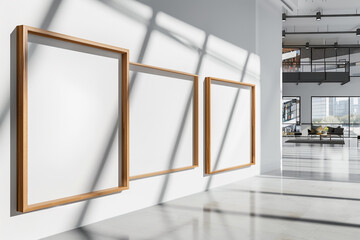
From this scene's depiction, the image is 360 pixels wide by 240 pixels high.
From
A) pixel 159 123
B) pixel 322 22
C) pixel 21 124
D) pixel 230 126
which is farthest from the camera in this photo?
pixel 322 22

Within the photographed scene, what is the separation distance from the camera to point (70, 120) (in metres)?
4.68

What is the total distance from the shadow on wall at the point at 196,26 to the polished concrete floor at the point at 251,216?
1.81ft

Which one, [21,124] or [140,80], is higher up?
[140,80]

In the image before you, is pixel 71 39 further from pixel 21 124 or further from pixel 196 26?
pixel 196 26

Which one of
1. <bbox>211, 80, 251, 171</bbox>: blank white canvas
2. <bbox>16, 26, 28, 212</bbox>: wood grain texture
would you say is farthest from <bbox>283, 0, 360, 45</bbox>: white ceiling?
<bbox>16, 26, 28, 212</bbox>: wood grain texture

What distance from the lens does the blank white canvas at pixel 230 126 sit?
7738 mm

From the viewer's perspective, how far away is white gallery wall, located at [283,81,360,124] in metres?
28.2

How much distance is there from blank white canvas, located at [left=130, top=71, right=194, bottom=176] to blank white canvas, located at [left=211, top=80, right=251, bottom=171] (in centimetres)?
92

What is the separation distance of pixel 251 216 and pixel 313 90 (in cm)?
2524

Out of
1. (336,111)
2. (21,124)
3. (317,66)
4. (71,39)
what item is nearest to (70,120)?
(21,124)

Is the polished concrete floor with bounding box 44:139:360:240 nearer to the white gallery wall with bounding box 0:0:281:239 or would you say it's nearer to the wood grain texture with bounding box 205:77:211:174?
the white gallery wall with bounding box 0:0:281:239

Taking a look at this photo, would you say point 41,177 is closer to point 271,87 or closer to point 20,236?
point 20,236

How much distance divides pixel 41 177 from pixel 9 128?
68 centimetres

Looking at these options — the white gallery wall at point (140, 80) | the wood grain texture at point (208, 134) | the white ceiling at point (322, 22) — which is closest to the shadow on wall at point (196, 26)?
the white gallery wall at point (140, 80)
